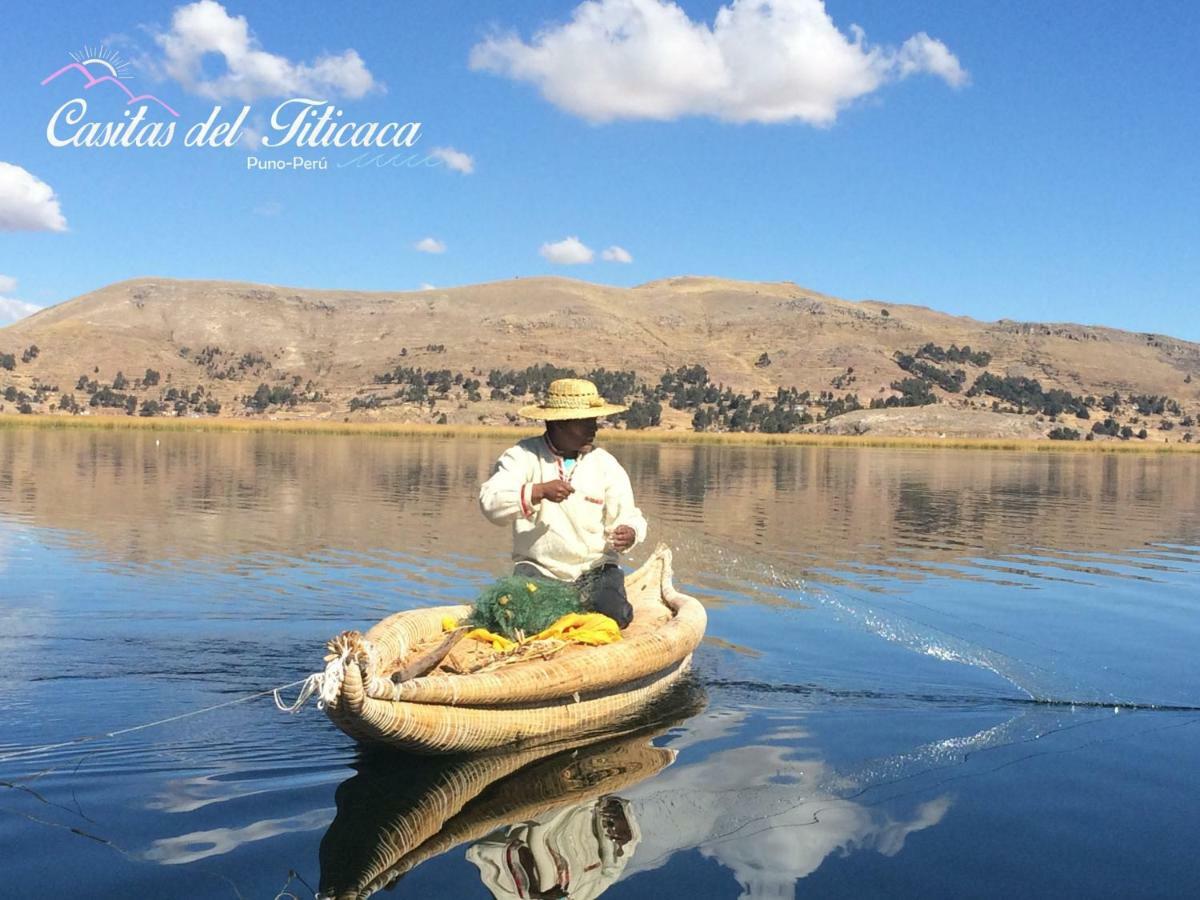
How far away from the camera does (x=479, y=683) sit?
6.81 meters

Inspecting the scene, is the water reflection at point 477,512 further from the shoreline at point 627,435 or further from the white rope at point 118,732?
the shoreline at point 627,435

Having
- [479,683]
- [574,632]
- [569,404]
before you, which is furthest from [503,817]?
[569,404]

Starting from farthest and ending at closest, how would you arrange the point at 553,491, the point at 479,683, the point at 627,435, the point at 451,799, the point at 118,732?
1. the point at 627,435
2. the point at 553,491
3. the point at 118,732
4. the point at 479,683
5. the point at 451,799

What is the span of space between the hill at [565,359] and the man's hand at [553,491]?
6959 cm

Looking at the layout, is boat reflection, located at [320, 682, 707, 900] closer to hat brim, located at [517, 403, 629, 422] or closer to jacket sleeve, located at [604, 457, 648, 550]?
jacket sleeve, located at [604, 457, 648, 550]

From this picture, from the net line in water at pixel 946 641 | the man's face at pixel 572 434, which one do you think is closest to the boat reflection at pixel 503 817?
the man's face at pixel 572 434

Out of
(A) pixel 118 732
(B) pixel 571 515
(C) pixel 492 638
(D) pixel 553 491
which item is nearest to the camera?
(A) pixel 118 732

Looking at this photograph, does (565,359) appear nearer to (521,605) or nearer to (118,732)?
(521,605)

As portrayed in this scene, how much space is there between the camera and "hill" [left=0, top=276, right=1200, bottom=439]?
85.3 m

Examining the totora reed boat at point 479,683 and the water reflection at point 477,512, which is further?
the water reflection at point 477,512

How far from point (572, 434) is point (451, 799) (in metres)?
2.80

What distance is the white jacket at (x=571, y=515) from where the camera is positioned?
8219 mm

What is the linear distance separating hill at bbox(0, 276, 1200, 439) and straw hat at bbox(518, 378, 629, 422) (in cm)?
6908

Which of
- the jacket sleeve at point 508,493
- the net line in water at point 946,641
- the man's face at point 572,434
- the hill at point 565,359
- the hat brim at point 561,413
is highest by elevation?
the hill at point 565,359
